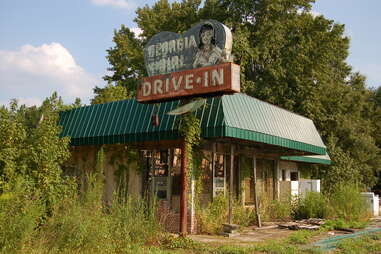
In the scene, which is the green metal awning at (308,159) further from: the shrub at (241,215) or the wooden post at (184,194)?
the wooden post at (184,194)

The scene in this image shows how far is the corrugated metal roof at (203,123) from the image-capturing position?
12.8 meters

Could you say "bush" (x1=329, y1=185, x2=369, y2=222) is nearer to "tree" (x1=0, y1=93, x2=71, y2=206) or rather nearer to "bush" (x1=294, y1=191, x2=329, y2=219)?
"bush" (x1=294, y1=191, x2=329, y2=219)

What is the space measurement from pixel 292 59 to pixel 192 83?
65.2 feet

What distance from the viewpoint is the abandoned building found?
1324cm

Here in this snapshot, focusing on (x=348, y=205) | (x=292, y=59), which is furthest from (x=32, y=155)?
(x=292, y=59)

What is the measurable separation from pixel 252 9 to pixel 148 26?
390 inches

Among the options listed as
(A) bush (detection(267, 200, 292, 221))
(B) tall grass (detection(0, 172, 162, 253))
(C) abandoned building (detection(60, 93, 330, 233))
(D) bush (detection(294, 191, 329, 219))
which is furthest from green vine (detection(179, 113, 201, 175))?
(D) bush (detection(294, 191, 329, 219))

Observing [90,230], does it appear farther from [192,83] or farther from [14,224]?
[192,83]

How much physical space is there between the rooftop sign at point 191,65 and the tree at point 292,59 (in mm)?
14380

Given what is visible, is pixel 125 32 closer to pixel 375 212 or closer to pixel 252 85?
pixel 252 85

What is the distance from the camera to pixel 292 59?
2989cm

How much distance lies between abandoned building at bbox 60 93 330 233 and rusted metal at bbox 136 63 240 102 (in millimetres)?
1249

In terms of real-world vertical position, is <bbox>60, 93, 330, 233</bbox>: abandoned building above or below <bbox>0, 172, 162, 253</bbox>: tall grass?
above

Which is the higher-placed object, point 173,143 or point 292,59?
point 292,59
